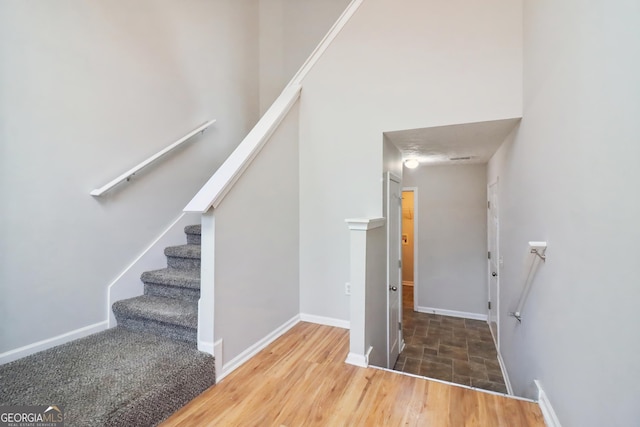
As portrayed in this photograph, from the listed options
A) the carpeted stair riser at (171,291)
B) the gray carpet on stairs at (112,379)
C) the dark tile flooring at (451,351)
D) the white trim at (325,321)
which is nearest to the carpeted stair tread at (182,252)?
the carpeted stair riser at (171,291)

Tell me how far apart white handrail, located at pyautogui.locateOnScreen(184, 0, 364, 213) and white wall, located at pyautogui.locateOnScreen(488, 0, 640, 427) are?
1811mm

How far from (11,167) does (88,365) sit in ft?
4.22

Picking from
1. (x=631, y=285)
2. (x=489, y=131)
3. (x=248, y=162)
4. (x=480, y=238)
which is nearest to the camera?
(x=631, y=285)

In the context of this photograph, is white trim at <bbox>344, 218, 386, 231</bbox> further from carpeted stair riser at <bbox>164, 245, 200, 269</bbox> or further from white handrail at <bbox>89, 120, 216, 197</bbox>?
white handrail at <bbox>89, 120, 216, 197</bbox>

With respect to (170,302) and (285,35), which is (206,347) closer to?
(170,302)

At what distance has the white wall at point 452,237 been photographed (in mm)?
4816

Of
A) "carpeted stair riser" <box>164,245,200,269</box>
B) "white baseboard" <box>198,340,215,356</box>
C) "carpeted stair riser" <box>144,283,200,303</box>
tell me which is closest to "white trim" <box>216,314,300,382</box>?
"white baseboard" <box>198,340,215,356</box>

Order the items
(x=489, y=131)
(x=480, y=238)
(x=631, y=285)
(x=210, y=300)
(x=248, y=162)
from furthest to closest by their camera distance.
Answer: (x=480, y=238), (x=489, y=131), (x=248, y=162), (x=210, y=300), (x=631, y=285)

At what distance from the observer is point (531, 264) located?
2.07 m

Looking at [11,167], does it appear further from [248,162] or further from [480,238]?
[480,238]

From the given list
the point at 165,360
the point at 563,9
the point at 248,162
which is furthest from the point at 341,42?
the point at 165,360

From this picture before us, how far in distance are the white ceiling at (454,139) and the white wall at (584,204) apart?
1.50 feet

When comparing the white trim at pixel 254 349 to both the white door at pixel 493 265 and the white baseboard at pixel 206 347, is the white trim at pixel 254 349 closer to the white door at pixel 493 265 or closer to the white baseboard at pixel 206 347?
the white baseboard at pixel 206 347

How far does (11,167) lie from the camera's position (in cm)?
171
